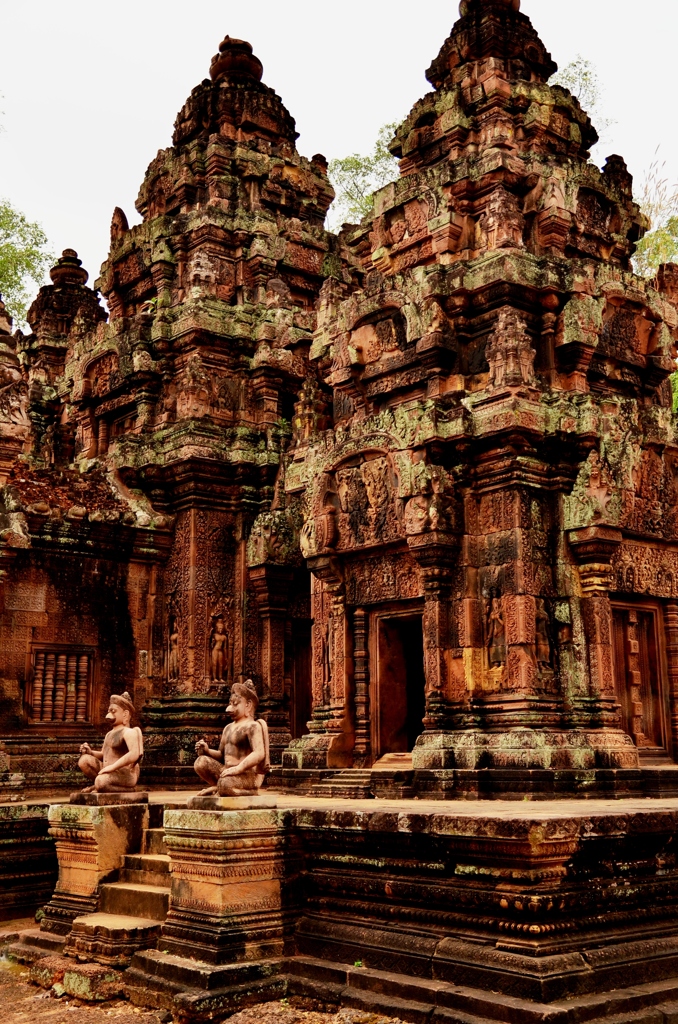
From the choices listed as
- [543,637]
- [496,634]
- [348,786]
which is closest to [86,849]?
A: [348,786]

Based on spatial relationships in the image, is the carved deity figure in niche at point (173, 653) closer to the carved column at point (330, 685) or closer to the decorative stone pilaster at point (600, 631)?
the carved column at point (330, 685)

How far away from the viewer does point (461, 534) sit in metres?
11.2

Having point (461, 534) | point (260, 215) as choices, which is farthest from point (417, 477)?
point (260, 215)

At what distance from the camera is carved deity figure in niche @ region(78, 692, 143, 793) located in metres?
9.66

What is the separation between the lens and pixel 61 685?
1407cm

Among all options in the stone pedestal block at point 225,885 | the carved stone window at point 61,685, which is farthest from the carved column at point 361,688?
the carved stone window at point 61,685

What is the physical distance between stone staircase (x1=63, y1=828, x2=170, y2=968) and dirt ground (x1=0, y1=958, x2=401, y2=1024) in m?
0.39

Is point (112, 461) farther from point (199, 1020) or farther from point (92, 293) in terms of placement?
point (199, 1020)

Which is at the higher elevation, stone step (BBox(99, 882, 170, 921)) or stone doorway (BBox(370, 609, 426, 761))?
stone doorway (BBox(370, 609, 426, 761))

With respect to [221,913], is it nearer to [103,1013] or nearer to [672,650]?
[103,1013]

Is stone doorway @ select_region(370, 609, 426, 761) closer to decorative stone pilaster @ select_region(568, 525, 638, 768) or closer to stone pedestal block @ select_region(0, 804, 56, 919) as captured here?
decorative stone pilaster @ select_region(568, 525, 638, 768)

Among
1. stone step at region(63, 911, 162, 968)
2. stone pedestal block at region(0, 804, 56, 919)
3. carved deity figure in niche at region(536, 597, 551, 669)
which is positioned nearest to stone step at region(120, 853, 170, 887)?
stone step at region(63, 911, 162, 968)

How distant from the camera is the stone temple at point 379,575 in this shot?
7090 millimetres

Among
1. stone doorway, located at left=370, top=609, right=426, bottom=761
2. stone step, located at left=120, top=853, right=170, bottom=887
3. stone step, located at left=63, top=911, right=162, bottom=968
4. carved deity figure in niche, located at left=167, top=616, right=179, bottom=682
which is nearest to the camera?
stone step, located at left=63, top=911, right=162, bottom=968
